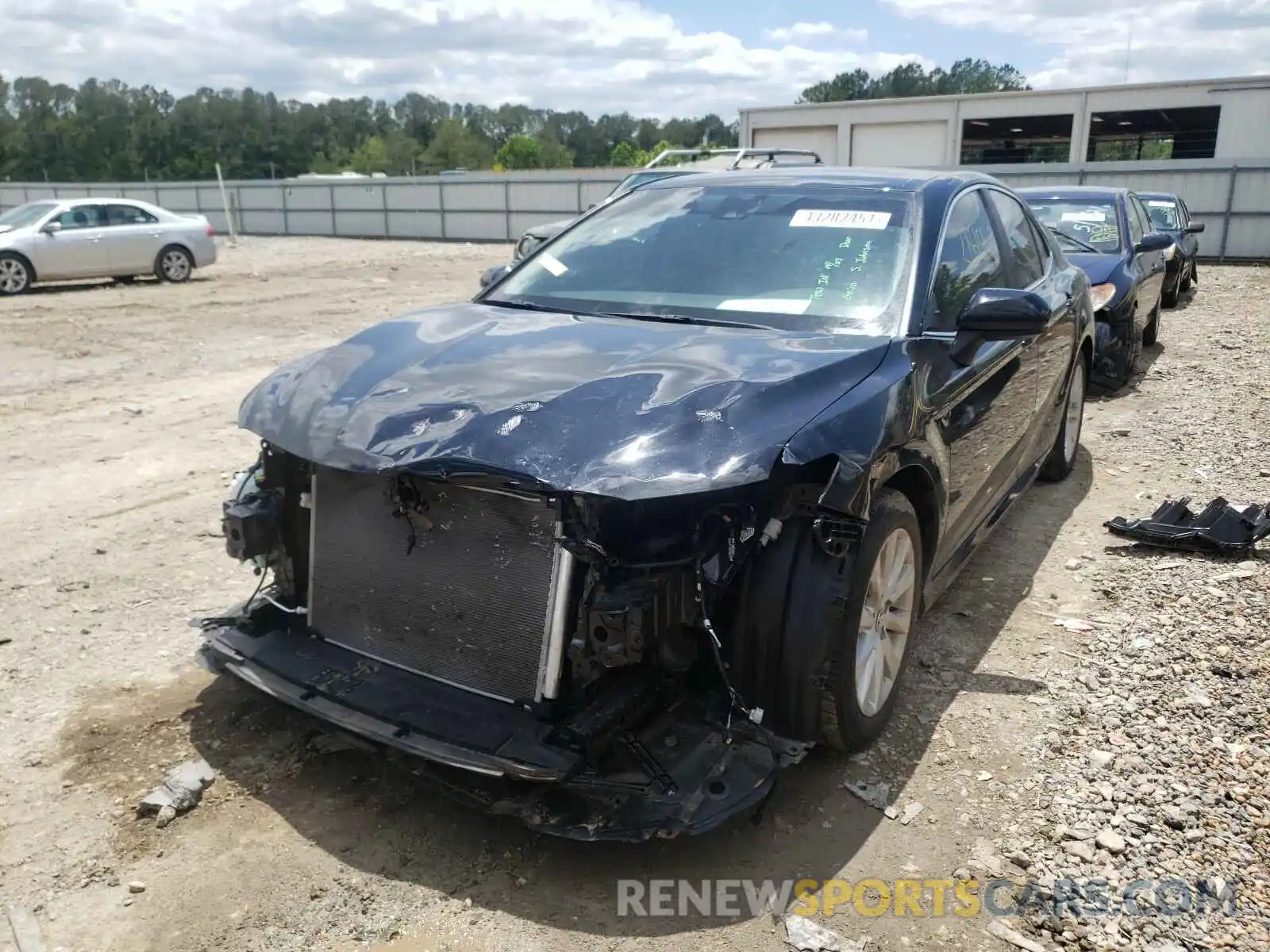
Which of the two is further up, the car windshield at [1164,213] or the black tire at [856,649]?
the car windshield at [1164,213]

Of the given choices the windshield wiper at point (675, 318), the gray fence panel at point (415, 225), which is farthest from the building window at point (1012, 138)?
the windshield wiper at point (675, 318)

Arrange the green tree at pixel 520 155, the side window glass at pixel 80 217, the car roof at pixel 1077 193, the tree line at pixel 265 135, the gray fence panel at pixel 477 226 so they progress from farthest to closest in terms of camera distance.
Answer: the green tree at pixel 520 155 → the tree line at pixel 265 135 → the gray fence panel at pixel 477 226 → the side window glass at pixel 80 217 → the car roof at pixel 1077 193

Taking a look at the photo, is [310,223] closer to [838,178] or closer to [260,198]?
[260,198]

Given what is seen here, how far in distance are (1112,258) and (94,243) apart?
1554 centimetres

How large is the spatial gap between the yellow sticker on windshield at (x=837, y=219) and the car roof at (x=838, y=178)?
0.74ft

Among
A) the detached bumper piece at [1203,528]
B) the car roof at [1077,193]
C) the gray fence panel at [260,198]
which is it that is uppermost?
the gray fence panel at [260,198]

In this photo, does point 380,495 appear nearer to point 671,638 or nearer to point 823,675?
point 671,638

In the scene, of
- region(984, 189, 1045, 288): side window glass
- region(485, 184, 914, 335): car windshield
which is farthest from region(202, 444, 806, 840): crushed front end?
region(984, 189, 1045, 288): side window glass

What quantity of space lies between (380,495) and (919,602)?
1894mm

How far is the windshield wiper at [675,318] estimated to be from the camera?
3.54 m

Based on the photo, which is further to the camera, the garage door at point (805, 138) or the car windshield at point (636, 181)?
the garage door at point (805, 138)

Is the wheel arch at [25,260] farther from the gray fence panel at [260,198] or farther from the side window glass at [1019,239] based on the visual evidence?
the gray fence panel at [260,198]

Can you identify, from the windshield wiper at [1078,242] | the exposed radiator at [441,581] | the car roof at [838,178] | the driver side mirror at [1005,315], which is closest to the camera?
the exposed radiator at [441,581]

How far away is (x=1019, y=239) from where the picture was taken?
16.4 ft
